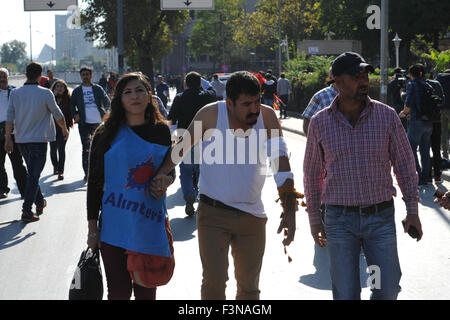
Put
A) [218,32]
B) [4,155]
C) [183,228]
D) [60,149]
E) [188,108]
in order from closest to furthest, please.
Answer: [183,228] → [188,108] → [4,155] → [60,149] → [218,32]

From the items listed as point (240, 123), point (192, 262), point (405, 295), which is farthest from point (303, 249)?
point (240, 123)

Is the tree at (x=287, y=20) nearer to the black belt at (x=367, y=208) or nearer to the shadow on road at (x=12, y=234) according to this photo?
the shadow on road at (x=12, y=234)

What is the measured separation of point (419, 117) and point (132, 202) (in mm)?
8285

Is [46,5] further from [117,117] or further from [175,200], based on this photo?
[117,117]

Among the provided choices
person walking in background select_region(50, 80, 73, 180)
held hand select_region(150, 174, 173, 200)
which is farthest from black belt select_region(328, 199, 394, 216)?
person walking in background select_region(50, 80, 73, 180)

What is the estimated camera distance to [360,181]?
3898mm

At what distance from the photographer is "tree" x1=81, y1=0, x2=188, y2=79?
43.1m

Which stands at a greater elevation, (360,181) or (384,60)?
(384,60)

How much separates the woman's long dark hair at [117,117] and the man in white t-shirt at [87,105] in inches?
313

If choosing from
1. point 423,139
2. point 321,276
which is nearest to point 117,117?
point 321,276

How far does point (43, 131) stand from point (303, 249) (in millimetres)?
3626

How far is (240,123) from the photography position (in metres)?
4.09

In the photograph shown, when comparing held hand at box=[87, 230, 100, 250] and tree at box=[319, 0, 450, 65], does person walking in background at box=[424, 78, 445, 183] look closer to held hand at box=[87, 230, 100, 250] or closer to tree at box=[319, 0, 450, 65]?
held hand at box=[87, 230, 100, 250]

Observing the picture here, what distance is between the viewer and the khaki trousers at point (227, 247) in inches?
159
